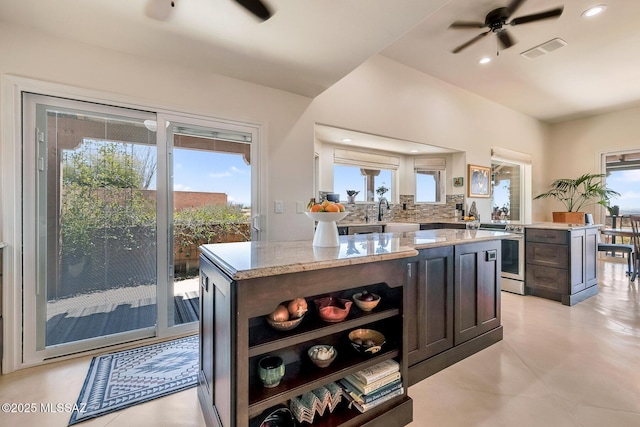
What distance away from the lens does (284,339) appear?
1193 mm

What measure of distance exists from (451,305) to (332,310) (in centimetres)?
114

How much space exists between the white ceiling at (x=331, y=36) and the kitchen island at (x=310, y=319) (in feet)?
4.96

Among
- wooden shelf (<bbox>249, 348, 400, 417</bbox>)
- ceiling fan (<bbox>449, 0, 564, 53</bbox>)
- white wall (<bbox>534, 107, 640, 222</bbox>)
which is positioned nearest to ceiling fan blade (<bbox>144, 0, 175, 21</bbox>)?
wooden shelf (<bbox>249, 348, 400, 417</bbox>)

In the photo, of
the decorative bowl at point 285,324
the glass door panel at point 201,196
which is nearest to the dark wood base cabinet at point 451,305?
the decorative bowl at point 285,324

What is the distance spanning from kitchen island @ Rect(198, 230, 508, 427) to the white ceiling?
4.96 ft

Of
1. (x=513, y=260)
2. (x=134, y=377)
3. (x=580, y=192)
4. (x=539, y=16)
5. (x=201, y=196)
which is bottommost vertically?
(x=134, y=377)

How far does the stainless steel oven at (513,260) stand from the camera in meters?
3.71

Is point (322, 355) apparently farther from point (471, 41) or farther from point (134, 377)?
point (471, 41)

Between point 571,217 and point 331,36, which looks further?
point 571,217

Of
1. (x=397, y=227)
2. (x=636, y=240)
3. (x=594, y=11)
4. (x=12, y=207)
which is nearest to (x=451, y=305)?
(x=397, y=227)

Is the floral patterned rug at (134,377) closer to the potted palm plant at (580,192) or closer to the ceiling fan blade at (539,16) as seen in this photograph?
the ceiling fan blade at (539,16)

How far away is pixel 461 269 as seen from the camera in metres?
2.12

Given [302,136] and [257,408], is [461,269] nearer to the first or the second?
[257,408]

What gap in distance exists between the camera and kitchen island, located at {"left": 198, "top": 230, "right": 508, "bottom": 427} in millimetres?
1096
